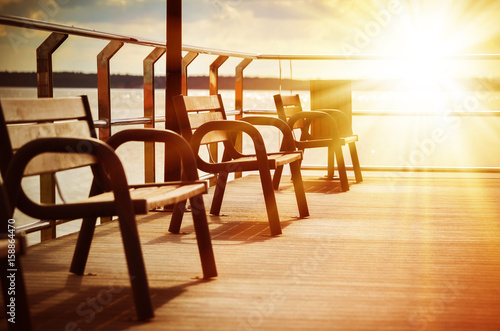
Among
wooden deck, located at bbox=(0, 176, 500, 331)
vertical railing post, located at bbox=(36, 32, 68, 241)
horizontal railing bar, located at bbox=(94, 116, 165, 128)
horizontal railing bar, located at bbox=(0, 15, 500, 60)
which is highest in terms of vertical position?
horizontal railing bar, located at bbox=(0, 15, 500, 60)

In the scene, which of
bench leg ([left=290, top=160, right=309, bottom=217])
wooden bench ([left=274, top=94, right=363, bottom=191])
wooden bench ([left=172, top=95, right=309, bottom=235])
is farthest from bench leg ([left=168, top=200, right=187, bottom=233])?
wooden bench ([left=274, top=94, right=363, bottom=191])

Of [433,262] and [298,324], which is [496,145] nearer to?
[433,262]

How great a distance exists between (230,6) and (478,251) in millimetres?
1618

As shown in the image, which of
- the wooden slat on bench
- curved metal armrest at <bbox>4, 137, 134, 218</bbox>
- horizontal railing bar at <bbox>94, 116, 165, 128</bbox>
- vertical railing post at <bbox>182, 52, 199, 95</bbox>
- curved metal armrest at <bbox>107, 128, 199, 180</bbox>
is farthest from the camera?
vertical railing post at <bbox>182, 52, 199, 95</bbox>

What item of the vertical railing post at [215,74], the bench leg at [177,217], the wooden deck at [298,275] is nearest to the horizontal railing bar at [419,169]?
the vertical railing post at [215,74]

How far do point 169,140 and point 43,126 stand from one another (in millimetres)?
458

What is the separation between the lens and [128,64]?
16.4ft

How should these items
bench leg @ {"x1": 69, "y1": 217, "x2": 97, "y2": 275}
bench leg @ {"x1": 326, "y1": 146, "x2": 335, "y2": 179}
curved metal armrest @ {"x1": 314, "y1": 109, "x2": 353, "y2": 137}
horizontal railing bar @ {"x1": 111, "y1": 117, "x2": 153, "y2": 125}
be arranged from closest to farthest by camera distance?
bench leg @ {"x1": 69, "y1": 217, "x2": 97, "y2": 275} → horizontal railing bar @ {"x1": 111, "y1": 117, "x2": 153, "y2": 125} → curved metal armrest @ {"x1": 314, "y1": 109, "x2": 353, "y2": 137} → bench leg @ {"x1": 326, "y1": 146, "x2": 335, "y2": 179}

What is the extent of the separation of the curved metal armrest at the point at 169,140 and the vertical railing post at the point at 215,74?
128 inches

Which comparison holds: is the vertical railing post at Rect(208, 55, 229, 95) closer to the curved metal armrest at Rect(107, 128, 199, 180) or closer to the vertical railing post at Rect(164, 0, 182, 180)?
the vertical railing post at Rect(164, 0, 182, 180)

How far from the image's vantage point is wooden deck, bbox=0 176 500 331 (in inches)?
92.4

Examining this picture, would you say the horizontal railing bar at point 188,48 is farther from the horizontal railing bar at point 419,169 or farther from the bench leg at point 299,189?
the bench leg at point 299,189

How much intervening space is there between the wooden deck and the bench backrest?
1.53 ft

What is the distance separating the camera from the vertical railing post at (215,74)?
6.14 m
